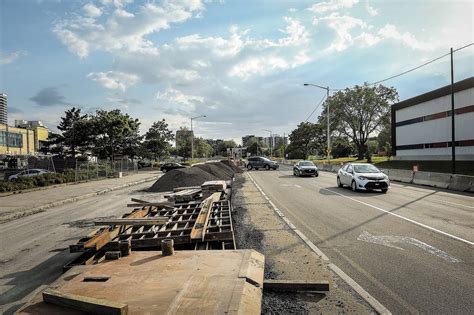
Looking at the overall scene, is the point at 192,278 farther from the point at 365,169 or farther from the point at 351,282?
the point at 365,169

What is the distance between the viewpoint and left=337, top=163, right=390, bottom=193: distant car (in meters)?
17.8

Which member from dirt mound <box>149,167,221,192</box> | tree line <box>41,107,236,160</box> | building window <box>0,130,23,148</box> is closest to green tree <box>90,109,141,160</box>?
tree line <box>41,107,236,160</box>

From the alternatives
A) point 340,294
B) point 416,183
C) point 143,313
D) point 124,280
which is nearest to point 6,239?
point 124,280

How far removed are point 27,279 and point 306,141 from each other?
11390 cm

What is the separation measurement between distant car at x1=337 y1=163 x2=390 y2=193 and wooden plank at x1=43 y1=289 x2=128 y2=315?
16.1 meters

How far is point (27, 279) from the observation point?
5949 mm

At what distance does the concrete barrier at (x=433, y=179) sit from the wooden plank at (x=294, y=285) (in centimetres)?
1888

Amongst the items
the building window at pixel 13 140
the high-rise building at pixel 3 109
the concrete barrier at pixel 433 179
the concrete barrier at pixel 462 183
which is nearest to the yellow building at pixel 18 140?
the building window at pixel 13 140

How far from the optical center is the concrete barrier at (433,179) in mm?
20830

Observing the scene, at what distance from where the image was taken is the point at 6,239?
935 cm

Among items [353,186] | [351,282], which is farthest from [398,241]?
[353,186]

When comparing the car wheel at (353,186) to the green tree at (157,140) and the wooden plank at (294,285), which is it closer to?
the wooden plank at (294,285)

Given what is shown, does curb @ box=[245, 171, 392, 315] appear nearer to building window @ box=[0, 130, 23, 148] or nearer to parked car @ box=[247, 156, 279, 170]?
parked car @ box=[247, 156, 279, 170]

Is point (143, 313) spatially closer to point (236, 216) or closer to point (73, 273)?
point (73, 273)
